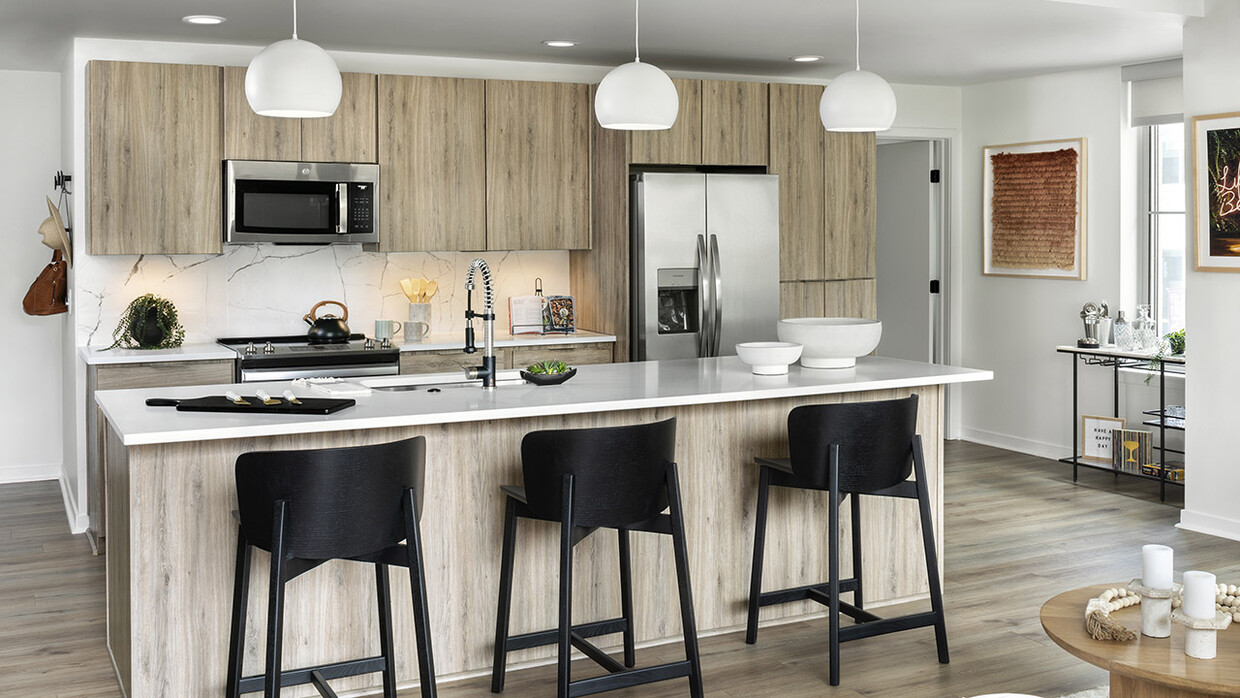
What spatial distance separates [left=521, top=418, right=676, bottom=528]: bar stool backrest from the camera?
3111mm

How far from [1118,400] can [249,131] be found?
16.7ft

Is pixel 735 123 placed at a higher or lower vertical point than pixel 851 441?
higher

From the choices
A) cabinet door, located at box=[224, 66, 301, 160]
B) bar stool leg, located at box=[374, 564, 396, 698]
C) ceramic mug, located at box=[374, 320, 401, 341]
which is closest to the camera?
bar stool leg, located at box=[374, 564, 396, 698]

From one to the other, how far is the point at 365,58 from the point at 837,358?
3.08 meters

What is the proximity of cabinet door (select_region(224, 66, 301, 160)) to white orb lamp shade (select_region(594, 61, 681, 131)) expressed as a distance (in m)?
2.32

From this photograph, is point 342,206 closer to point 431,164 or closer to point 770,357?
point 431,164

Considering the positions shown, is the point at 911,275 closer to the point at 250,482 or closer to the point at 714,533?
the point at 714,533

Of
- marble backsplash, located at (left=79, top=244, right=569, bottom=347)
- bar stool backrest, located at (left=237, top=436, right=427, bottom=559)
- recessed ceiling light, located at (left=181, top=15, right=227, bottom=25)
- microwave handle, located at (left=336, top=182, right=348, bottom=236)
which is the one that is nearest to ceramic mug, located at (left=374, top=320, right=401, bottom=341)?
marble backsplash, located at (left=79, top=244, right=569, bottom=347)

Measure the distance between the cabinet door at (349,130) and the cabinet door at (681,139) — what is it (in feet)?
4.47

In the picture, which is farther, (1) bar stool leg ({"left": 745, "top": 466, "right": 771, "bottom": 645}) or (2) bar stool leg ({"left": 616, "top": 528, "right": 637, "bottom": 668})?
(1) bar stool leg ({"left": 745, "top": 466, "right": 771, "bottom": 645})

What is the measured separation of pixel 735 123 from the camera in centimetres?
619

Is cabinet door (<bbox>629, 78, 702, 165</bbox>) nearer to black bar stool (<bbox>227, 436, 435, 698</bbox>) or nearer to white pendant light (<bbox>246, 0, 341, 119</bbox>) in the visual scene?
white pendant light (<bbox>246, 0, 341, 119</bbox>)

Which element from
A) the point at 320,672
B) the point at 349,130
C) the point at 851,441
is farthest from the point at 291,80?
the point at 349,130

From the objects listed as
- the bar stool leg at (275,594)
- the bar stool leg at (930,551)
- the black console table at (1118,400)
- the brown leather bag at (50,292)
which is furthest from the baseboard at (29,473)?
the black console table at (1118,400)
